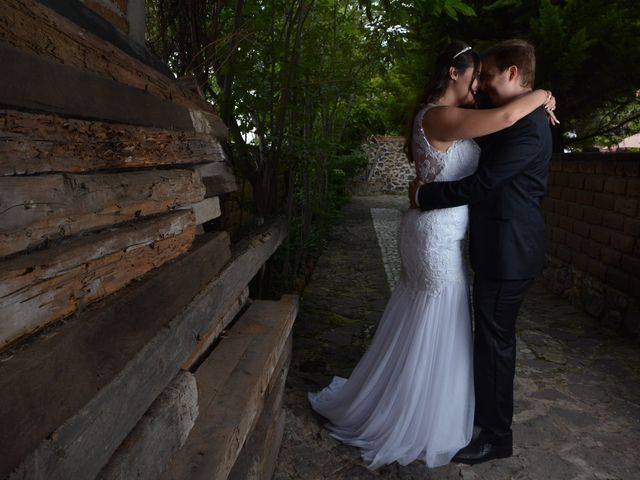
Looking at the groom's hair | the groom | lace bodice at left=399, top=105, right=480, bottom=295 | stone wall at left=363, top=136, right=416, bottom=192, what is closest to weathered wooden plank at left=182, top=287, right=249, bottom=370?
lace bodice at left=399, top=105, right=480, bottom=295

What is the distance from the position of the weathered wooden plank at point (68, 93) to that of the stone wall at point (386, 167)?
18990mm

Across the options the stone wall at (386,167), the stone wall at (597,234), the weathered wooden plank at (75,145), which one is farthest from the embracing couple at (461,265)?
the stone wall at (386,167)

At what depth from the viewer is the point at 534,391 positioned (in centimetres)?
368

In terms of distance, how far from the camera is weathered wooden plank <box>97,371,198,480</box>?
4.27 ft

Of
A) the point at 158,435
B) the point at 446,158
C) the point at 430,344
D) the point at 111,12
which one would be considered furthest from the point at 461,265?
the point at 111,12

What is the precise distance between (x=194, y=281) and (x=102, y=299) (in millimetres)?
606

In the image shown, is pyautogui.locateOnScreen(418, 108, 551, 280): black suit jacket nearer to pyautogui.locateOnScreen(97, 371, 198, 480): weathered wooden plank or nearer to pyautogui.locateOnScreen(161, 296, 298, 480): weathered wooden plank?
pyautogui.locateOnScreen(161, 296, 298, 480): weathered wooden plank

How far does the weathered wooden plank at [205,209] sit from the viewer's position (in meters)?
2.24

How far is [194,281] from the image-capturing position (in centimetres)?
191

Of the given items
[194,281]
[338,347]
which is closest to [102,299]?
[194,281]

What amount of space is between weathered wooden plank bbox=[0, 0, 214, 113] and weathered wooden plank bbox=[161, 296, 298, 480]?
3.63 ft

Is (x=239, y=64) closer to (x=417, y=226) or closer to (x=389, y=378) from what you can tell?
(x=417, y=226)

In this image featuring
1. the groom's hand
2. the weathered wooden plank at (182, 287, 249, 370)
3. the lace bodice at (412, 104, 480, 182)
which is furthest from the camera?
the groom's hand

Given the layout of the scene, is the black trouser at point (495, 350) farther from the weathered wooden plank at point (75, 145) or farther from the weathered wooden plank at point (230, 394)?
the weathered wooden plank at point (75, 145)
